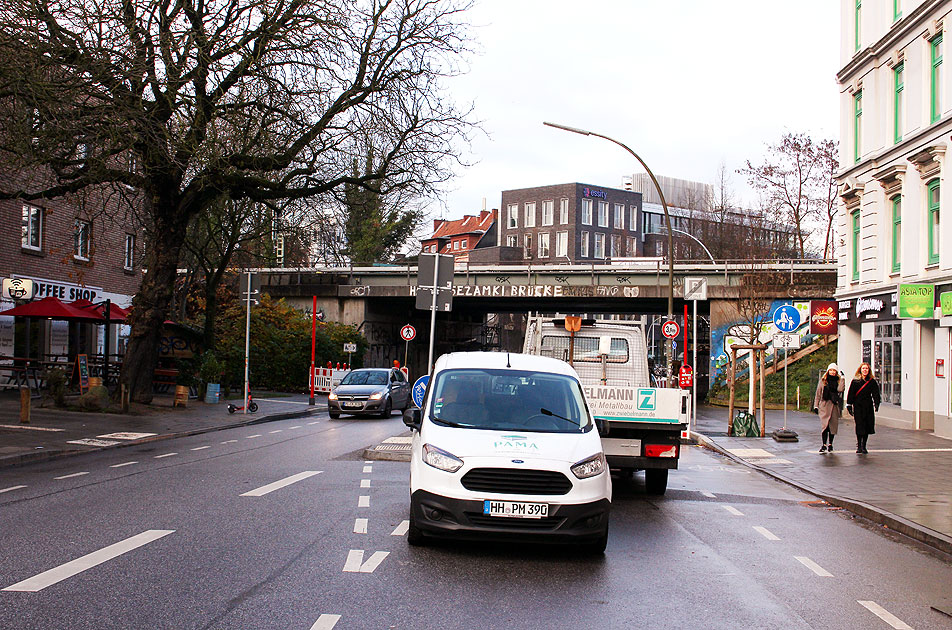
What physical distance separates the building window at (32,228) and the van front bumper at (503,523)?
2689 centimetres

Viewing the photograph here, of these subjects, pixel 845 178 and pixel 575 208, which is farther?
pixel 575 208

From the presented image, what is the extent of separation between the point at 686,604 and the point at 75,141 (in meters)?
15.3

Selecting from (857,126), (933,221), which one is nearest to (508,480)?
(933,221)

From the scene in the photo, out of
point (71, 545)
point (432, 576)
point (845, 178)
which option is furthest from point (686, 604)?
point (845, 178)

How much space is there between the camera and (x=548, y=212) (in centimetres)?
9131

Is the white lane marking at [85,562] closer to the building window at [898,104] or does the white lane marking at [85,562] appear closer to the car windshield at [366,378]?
the car windshield at [366,378]

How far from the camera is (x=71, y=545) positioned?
25.7ft

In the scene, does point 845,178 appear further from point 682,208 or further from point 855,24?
point 682,208

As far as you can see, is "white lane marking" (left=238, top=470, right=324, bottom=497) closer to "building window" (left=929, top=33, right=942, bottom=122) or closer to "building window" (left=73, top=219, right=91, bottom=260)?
"building window" (left=929, top=33, right=942, bottom=122)

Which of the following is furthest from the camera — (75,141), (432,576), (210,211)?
(210,211)

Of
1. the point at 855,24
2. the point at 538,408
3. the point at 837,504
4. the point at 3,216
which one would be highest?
the point at 855,24

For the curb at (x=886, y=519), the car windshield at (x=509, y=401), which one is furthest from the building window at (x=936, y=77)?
the car windshield at (x=509, y=401)

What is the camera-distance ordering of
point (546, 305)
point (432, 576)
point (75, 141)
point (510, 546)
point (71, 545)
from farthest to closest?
point (546, 305), point (75, 141), point (510, 546), point (71, 545), point (432, 576)

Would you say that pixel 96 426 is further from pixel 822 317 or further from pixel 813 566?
pixel 822 317
